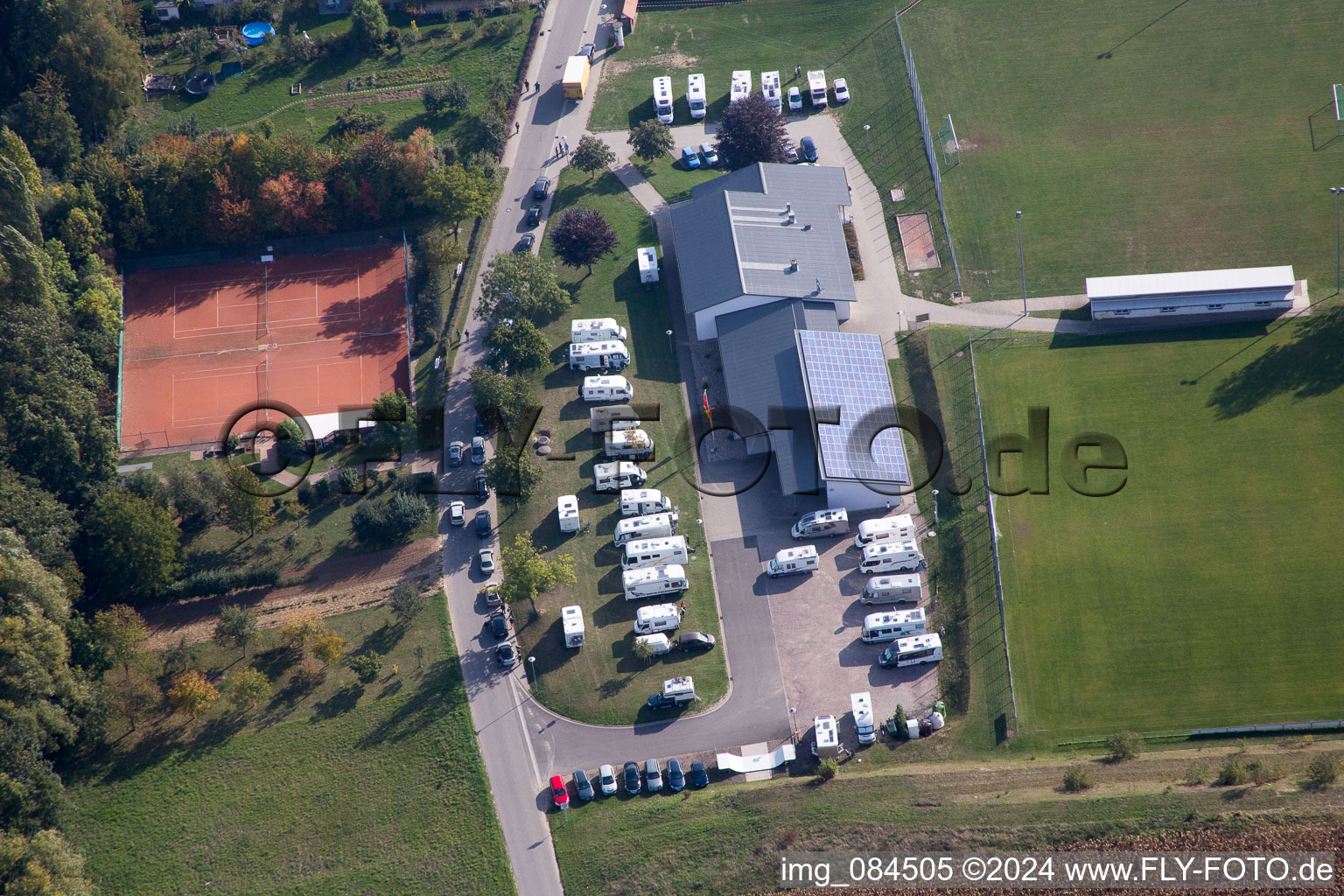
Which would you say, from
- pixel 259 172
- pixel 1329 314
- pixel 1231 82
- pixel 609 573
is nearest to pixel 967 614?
pixel 609 573

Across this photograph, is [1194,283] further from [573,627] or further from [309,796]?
[309,796]

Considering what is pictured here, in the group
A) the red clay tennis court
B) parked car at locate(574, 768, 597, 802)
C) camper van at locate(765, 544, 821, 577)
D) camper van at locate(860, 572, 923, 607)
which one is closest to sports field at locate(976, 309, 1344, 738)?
camper van at locate(860, 572, 923, 607)

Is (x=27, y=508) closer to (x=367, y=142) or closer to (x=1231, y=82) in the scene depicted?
(x=367, y=142)

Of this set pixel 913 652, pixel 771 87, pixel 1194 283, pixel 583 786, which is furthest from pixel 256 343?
pixel 1194 283

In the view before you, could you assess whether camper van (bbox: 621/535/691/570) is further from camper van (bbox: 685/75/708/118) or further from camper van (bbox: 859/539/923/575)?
camper van (bbox: 685/75/708/118)

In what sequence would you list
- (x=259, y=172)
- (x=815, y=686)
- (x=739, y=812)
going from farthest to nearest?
(x=259, y=172), (x=815, y=686), (x=739, y=812)

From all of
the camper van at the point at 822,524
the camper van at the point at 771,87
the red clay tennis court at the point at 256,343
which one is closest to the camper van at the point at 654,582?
the camper van at the point at 822,524

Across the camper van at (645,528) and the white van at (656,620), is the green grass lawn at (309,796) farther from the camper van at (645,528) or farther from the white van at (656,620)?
the camper van at (645,528)
